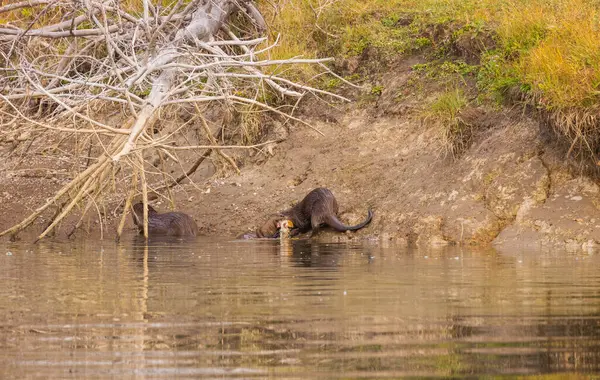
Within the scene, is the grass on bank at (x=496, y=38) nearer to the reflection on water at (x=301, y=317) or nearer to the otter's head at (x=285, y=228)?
the reflection on water at (x=301, y=317)

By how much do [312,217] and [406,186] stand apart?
3.99 ft

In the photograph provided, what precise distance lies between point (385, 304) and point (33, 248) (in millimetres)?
5903

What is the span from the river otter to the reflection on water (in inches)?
113

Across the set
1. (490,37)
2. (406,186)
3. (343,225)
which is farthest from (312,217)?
(490,37)

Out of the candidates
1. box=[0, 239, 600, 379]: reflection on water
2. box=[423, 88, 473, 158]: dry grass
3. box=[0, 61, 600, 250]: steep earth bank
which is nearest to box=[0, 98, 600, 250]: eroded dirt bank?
box=[0, 61, 600, 250]: steep earth bank

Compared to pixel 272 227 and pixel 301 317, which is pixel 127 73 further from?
pixel 301 317

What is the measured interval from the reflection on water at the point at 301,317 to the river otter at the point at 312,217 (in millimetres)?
2877

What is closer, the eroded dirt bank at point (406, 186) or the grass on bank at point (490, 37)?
the grass on bank at point (490, 37)

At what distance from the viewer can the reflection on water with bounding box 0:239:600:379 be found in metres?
4.39

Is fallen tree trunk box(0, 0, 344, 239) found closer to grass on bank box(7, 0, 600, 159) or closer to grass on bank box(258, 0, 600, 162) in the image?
grass on bank box(7, 0, 600, 159)

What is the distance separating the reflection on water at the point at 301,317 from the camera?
439cm

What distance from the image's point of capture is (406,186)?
12.6 meters

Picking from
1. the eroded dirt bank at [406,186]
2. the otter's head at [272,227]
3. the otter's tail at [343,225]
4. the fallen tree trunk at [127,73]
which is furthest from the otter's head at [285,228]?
the fallen tree trunk at [127,73]

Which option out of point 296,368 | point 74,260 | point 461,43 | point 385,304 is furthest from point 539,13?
point 296,368
